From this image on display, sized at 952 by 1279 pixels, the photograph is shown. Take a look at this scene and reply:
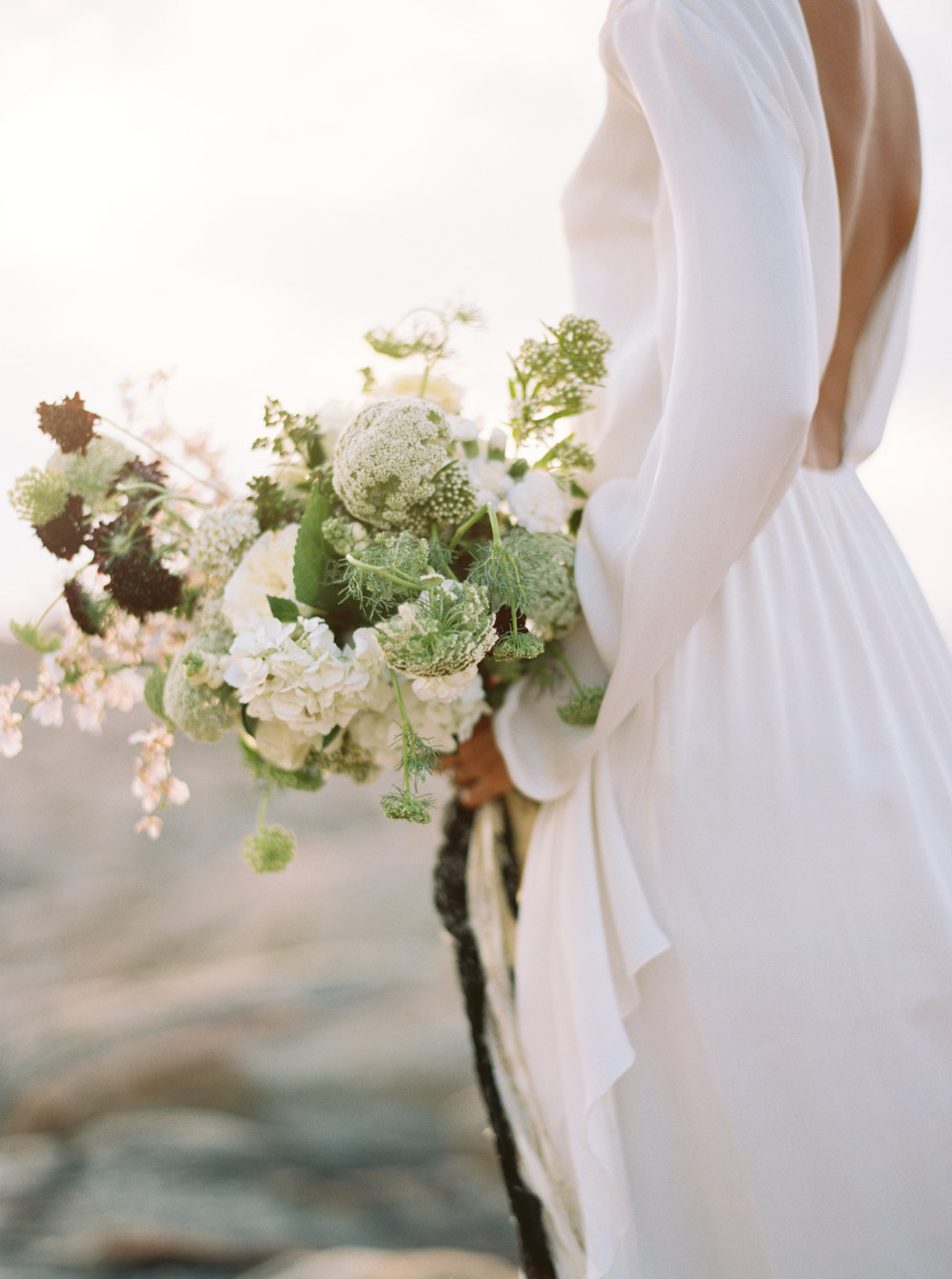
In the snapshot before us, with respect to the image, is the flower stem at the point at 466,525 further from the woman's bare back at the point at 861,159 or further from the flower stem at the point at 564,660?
the woman's bare back at the point at 861,159

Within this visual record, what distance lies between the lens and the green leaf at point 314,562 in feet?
3.34

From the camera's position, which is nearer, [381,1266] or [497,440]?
[497,440]

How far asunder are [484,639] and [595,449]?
1.86ft

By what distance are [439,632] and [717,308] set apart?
50 centimetres

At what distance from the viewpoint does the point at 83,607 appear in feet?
3.96

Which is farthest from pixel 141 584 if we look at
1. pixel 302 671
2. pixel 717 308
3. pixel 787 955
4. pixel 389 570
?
pixel 787 955

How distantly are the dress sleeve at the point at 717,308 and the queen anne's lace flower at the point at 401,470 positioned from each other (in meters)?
0.24

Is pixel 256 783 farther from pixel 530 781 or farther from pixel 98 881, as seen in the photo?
pixel 98 881

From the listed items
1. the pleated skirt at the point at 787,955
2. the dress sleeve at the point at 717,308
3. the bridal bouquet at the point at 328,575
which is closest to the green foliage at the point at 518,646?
the bridal bouquet at the point at 328,575

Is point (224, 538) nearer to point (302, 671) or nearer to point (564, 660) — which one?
point (302, 671)

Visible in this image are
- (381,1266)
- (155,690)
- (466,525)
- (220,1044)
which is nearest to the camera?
(466,525)

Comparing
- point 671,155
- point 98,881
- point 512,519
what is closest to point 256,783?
point 512,519

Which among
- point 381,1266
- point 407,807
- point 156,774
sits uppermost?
point 156,774

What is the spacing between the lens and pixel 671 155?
0.93 meters
